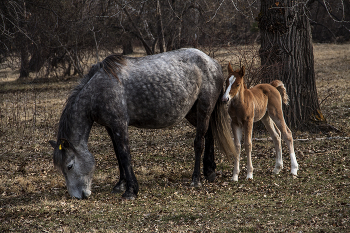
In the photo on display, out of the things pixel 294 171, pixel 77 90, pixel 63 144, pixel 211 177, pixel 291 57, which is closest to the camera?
pixel 63 144

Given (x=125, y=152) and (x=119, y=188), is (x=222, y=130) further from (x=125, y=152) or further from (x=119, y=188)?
(x=119, y=188)

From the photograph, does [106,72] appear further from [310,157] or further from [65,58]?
[65,58]

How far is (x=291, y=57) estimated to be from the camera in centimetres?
862

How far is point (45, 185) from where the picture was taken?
6.68 meters

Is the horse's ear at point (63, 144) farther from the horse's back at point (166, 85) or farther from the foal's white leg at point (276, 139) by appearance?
the foal's white leg at point (276, 139)

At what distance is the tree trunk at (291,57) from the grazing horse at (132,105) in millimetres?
2742

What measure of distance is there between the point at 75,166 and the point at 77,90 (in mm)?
1183

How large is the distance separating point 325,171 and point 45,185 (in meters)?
5.06

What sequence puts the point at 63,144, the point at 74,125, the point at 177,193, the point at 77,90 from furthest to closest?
the point at 177,193 → the point at 77,90 → the point at 74,125 → the point at 63,144

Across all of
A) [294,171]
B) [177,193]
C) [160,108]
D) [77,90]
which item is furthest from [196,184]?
[77,90]

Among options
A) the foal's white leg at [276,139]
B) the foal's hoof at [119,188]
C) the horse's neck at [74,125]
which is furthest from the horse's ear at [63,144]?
the foal's white leg at [276,139]

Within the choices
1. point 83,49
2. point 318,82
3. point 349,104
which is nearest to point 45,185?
point 349,104

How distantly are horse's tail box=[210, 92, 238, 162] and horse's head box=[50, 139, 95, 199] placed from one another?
89.5 inches

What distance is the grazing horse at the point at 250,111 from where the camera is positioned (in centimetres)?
599
